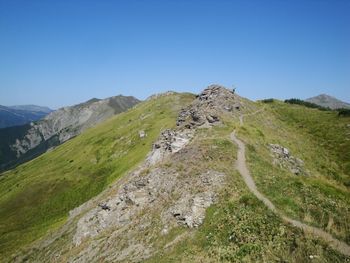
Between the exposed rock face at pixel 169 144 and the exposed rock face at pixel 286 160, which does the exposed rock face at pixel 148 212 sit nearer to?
the exposed rock face at pixel 169 144

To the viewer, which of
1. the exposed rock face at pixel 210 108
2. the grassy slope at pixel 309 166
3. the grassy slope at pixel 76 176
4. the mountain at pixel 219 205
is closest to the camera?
the mountain at pixel 219 205

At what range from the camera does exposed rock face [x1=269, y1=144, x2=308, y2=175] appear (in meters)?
58.3

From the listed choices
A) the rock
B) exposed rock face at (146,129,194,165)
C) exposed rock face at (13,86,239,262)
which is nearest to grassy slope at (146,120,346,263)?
exposed rock face at (13,86,239,262)

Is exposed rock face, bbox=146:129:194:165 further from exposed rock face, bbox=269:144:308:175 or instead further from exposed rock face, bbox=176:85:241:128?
exposed rock face, bbox=269:144:308:175

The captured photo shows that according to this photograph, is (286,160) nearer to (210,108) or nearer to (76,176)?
(210,108)

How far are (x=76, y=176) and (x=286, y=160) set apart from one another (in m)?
91.9

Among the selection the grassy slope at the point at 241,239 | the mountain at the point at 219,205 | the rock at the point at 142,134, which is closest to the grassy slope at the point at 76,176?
the mountain at the point at 219,205

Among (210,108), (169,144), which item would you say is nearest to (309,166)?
(210,108)

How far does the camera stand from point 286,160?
62594mm

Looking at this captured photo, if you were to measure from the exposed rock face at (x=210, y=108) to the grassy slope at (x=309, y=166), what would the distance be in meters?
8.43

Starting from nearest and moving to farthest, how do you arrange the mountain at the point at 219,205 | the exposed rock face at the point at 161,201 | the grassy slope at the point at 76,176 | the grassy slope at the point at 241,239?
the grassy slope at the point at 241,239, the mountain at the point at 219,205, the exposed rock face at the point at 161,201, the grassy slope at the point at 76,176

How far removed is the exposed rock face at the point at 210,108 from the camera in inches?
3073

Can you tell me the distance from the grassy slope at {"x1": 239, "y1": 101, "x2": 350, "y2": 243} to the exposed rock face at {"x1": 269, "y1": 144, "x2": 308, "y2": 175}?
1.91 m

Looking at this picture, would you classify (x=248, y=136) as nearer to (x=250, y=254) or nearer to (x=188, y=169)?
(x=188, y=169)
